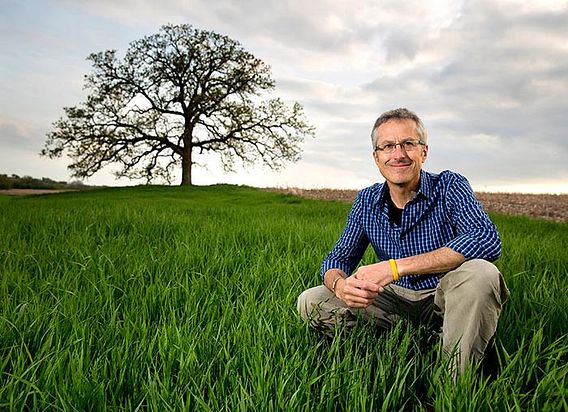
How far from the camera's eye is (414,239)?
338cm

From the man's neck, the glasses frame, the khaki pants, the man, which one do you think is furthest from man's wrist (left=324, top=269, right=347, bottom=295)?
the glasses frame

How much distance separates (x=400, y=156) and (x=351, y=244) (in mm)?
764

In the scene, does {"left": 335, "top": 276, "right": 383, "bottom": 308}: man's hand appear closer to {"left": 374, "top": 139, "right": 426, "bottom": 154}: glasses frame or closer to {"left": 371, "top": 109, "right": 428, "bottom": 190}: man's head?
{"left": 371, "top": 109, "right": 428, "bottom": 190}: man's head

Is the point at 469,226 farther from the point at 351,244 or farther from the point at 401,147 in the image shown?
the point at 351,244

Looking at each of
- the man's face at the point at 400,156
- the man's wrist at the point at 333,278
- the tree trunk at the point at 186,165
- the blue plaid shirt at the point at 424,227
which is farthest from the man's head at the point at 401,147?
the tree trunk at the point at 186,165

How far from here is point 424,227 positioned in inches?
132

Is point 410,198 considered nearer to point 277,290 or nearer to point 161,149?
point 277,290

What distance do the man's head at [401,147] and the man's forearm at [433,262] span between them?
56 cm

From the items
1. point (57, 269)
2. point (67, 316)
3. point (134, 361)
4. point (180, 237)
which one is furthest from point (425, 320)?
point (180, 237)

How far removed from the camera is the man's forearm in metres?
2.89

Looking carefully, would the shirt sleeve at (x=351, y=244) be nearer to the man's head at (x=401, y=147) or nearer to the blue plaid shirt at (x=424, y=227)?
the blue plaid shirt at (x=424, y=227)

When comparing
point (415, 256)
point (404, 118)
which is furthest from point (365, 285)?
point (404, 118)

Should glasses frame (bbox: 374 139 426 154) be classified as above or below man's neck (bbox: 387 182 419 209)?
above

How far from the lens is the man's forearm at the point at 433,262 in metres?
2.89
